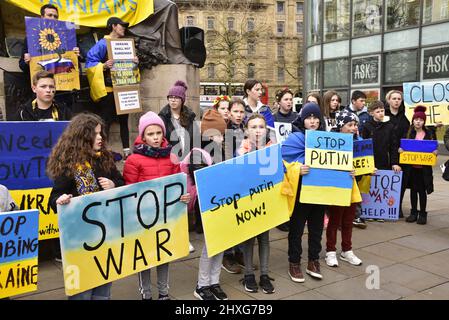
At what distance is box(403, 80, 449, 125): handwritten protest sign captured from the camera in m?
6.39

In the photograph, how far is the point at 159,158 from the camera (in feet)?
11.4

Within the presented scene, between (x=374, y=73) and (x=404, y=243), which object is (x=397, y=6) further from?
(x=404, y=243)

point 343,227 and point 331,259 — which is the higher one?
point 343,227

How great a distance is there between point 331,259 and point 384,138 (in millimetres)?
2510

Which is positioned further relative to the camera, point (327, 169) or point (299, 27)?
point (299, 27)

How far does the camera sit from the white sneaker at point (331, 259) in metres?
4.46

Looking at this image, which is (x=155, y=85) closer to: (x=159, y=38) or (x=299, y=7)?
(x=159, y=38)

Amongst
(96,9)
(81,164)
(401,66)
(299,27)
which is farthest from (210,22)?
(81,164)

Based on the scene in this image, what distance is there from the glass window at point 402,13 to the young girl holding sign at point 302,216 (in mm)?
13858

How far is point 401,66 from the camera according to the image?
16297mm

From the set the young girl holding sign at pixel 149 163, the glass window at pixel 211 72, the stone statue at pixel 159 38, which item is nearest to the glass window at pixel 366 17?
the stone statue at pixel 159 38

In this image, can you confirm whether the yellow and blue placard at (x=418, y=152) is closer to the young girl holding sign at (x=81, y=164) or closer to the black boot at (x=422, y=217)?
the black boot at (x=422, y=217)
